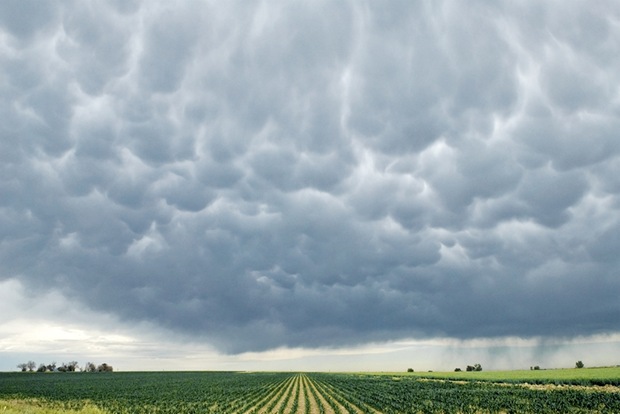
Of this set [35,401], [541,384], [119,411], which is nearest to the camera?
[119,411]

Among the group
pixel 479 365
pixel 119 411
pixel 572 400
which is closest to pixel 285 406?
pixel 119 411

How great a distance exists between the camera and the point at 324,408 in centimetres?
4569

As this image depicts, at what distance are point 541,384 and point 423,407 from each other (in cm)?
4592

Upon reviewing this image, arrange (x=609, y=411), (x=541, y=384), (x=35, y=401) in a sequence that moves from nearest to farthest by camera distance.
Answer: (x=609, y=411), (x=35, y=401), (x=541, y=384)

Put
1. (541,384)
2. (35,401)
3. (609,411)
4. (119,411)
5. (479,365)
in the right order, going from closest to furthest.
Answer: (609,411) < (119,411) < (35,401) < (541,384) < (479,365)

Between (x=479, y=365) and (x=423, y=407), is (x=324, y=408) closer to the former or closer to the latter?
(x=423, y=407)

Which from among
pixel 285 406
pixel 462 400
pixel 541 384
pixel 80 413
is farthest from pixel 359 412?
pixel 541 384

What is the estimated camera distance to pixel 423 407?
43.3m

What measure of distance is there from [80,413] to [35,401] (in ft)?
92.8

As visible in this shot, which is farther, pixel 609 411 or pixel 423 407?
pixel 423 407

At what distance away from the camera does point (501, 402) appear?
46.8m

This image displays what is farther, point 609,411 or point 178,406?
point 178,406

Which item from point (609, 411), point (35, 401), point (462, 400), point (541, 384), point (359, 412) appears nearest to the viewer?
point (609, 411)

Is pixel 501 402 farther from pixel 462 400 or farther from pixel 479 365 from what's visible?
pixel 479 365
